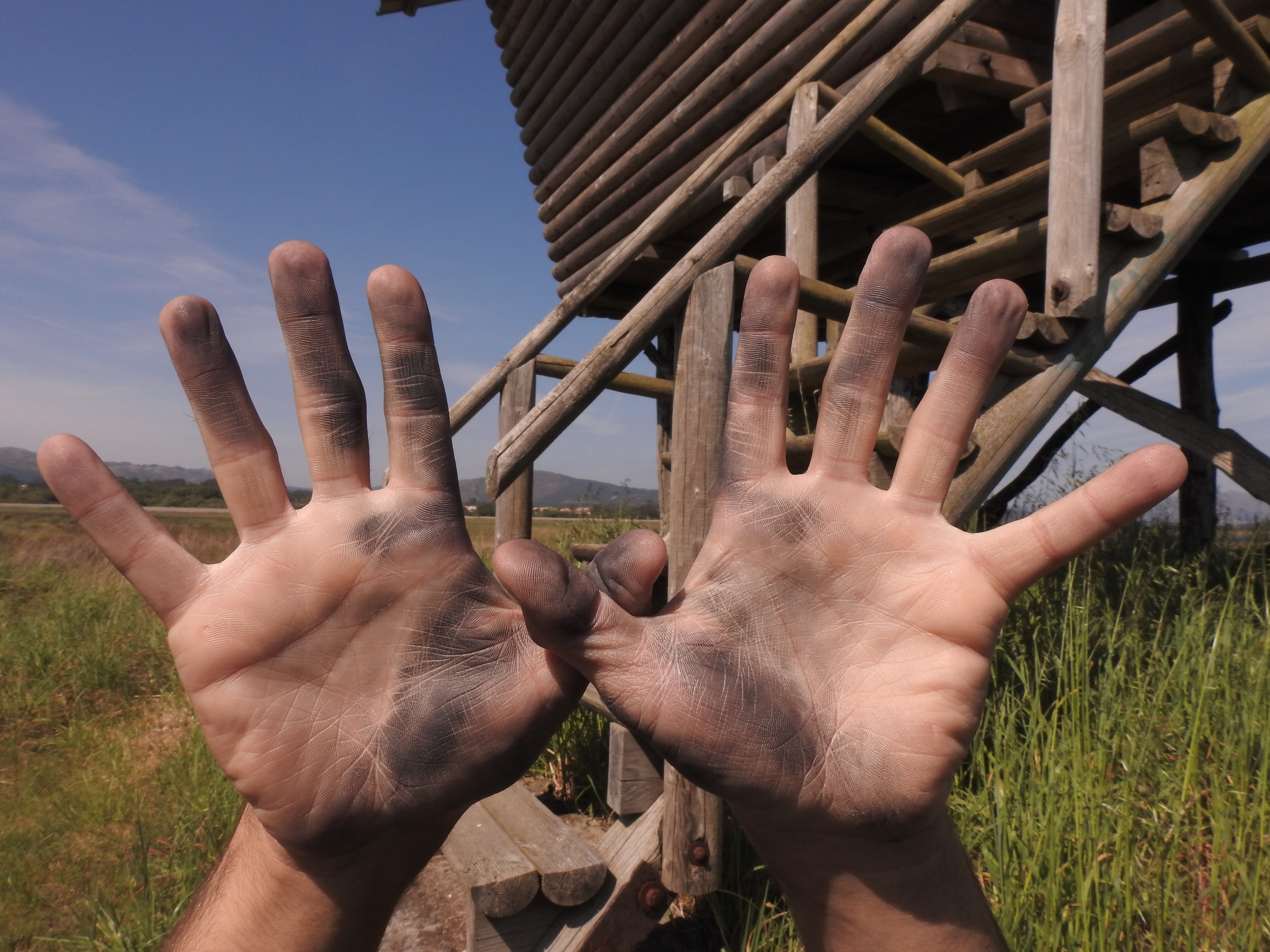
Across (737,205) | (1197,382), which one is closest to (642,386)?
(737,205)

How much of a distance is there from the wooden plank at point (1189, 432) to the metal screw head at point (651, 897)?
2.66m

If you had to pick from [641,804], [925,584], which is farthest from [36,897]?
[925,584]

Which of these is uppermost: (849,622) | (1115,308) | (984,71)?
(984,71)

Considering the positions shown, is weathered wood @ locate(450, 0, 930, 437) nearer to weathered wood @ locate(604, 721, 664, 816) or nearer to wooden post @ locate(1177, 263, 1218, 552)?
weathered wood @ locate(604, 721, 664, 816)

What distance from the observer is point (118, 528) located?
1000mm

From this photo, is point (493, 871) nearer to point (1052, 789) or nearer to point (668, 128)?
point (1052, 789)

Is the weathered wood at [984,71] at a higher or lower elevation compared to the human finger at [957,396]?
higher

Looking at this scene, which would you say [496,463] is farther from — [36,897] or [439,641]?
[36,897]

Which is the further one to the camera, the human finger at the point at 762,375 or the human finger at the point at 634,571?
the human finger at the point at 762,375

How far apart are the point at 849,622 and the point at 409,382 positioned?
703 mm

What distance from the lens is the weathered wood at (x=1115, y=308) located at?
2.06 m

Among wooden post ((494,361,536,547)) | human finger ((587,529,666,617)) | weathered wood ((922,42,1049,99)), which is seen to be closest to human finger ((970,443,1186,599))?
human finger ((587,529,666,617))

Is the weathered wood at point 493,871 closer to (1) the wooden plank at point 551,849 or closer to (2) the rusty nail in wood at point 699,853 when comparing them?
(1) the wooden plank at point 551,849

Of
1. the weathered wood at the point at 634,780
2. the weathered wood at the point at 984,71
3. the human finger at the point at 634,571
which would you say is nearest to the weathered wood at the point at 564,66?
the weathered wood at the point at 984,71
